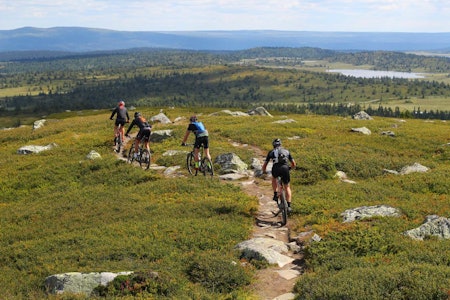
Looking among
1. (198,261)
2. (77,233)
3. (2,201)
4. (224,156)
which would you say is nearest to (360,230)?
(198,261)

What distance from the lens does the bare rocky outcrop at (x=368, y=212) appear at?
1866cm

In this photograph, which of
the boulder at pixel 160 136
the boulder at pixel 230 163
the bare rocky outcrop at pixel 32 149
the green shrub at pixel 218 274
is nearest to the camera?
the green shrub at pixel 218 274

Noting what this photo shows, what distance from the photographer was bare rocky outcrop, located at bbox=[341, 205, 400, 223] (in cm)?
1866

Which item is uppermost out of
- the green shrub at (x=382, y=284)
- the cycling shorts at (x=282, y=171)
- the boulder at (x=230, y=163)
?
the cycling shorts at (x=282, y=171)

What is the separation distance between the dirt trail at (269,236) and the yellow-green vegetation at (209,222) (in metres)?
0.48

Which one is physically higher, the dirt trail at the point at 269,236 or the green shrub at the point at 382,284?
the green shrub at the point at 382,284

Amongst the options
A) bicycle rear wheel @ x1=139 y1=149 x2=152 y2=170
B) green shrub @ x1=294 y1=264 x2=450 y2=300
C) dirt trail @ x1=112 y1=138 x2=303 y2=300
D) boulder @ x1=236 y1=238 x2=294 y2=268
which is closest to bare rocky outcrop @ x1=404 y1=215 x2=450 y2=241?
green shrub @ x1=294 y1=264 x2=450 y2=300

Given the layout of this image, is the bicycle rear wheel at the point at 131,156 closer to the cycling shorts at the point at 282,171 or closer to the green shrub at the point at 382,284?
the cycling shorts at the point at 282,171

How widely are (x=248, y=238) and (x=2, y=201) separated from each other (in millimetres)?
20687

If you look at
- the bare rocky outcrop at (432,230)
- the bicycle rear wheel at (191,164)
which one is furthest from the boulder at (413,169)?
the bicycle rear wheel at (191,164)

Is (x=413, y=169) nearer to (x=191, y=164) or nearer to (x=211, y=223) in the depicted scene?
(x=191, y=164)

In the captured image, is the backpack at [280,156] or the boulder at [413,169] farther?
the boulder at [413,169]

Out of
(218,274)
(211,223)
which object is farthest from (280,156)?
(218,274)

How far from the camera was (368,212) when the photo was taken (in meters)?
19.0
